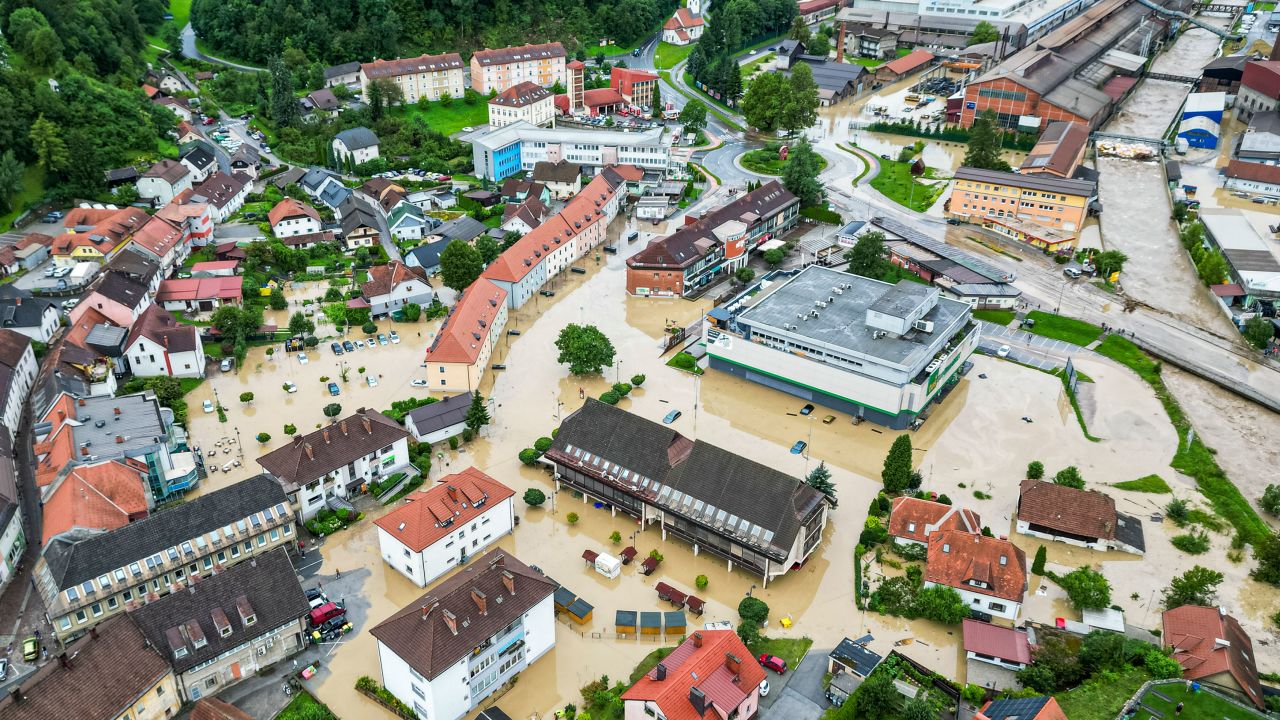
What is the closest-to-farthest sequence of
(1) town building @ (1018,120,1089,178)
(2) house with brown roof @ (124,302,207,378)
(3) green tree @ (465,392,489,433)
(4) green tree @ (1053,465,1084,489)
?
(4) green tree @ (1053,465,1084,489) → (3) green tree @ (465,392,489,433) → (2) house with brown roof @ (124,302,207,378) → (1) town building @ (1018,120,1089,178)

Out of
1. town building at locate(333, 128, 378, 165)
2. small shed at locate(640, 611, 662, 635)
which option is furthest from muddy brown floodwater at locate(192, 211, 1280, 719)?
town building at locate(333, 128, 378, 165)

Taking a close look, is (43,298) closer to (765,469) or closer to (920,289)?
(765,469)

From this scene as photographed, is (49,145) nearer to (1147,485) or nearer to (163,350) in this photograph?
(163,350)

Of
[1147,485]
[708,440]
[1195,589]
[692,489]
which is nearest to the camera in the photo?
[1195,589]

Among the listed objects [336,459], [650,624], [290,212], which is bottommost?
[650,624]

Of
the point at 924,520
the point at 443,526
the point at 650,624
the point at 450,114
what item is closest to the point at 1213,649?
the point at 924,520

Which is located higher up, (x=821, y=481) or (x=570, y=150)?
(x=570, y=150)

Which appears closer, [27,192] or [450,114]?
[27,192]

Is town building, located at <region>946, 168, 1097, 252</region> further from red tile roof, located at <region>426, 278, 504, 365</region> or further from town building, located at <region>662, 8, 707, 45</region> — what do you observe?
town building, located at <region>662, 8, 707, 45</region>
